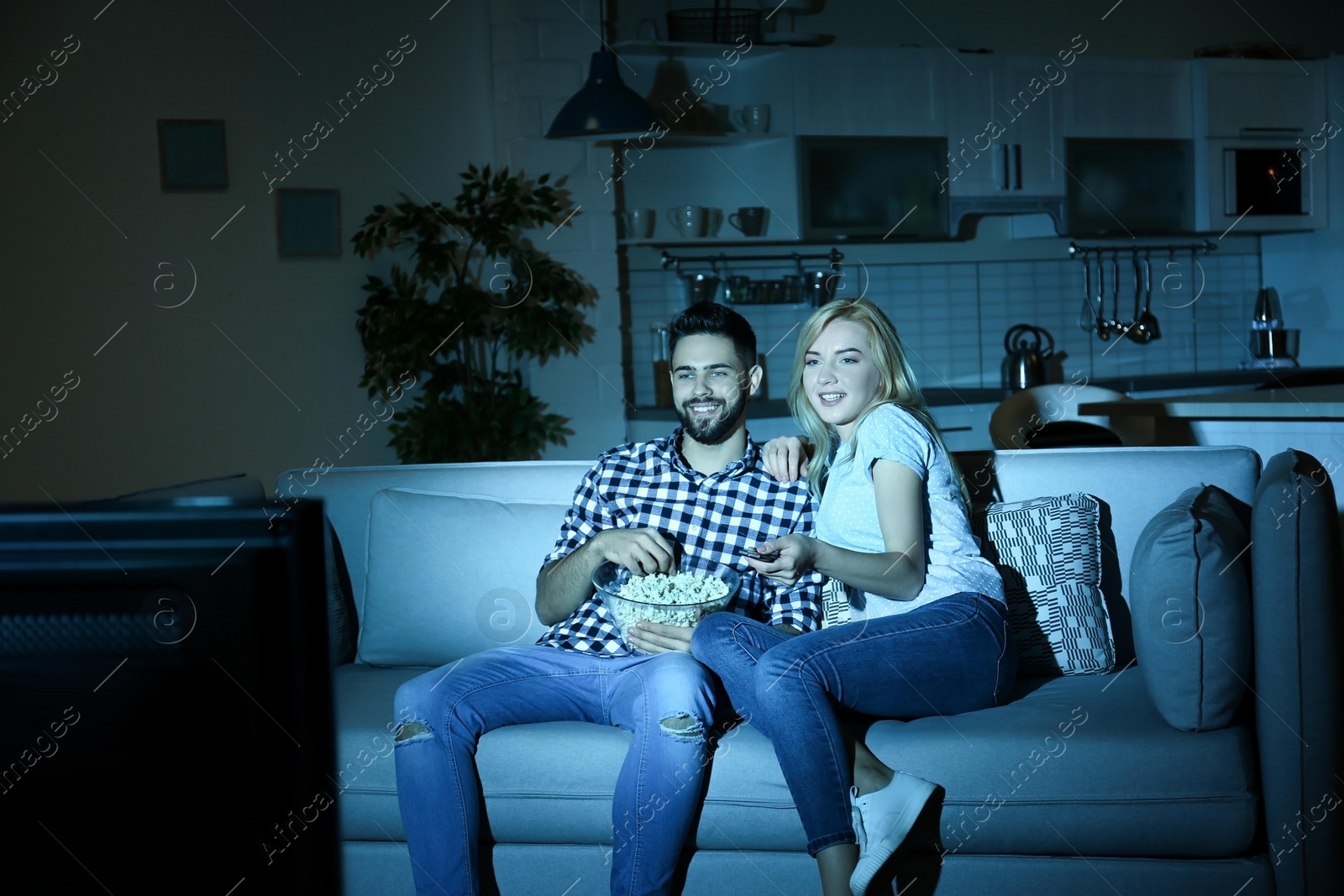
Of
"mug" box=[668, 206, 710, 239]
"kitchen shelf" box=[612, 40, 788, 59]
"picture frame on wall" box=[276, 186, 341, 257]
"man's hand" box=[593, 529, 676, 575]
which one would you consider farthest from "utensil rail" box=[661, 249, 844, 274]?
"man's hand" box=[593, 529, 676, 575]

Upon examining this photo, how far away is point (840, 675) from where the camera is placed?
1.70m

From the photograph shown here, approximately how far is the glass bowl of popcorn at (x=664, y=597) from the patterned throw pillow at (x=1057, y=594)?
1.68ft

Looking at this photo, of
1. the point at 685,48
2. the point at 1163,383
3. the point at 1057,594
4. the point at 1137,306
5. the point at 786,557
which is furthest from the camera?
the point at 1137,306

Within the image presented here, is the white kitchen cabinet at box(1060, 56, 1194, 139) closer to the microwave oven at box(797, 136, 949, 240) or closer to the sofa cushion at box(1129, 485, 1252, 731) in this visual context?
the microwave oven at box(797, 136, 949, 240)

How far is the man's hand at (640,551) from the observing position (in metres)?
1.84

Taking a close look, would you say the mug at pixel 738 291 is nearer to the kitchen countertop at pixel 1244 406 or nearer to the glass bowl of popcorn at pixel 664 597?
the kitchen countertop at pixel 1244 406

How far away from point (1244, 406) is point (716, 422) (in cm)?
159

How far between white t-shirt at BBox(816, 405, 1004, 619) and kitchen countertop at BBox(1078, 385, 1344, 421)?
1334mm

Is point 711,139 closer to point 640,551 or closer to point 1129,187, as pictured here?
point 1129,187

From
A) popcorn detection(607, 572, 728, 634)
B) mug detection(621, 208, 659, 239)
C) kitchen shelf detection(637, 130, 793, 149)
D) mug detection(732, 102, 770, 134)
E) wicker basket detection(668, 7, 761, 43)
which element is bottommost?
popcorn detection(607, 572, 728, 634)

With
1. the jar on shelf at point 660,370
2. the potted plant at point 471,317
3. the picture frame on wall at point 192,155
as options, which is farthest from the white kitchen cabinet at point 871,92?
the picture frame on wall at point 192,155

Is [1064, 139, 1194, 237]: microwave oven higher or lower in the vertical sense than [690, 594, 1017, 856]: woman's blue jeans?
higher

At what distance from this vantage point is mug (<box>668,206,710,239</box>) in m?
4.13

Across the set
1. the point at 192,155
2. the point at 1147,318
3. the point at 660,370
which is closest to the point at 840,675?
the point at 660,370
